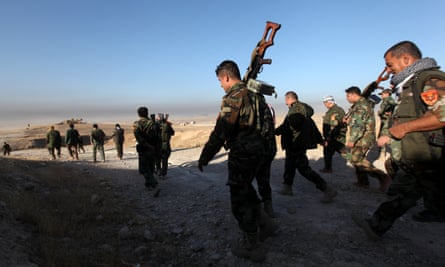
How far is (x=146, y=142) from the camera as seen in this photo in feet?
18.2

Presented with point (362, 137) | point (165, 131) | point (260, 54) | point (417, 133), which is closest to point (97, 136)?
point (165, 131)

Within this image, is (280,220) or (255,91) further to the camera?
(280,220)

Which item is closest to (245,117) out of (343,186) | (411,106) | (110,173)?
(411,106)

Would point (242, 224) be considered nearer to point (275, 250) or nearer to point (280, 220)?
point (275, 250)

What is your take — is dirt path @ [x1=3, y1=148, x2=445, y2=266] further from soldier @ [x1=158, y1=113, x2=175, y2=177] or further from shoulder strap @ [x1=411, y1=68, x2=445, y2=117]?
soldier @ [x1=158, y1=113, x2=175, y2=177]

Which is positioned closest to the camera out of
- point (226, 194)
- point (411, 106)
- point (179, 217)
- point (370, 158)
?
point (411, 106)

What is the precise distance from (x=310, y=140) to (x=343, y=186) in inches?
76.3

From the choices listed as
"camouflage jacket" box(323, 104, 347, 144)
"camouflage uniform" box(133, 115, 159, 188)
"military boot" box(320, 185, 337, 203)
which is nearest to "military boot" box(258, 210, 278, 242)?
"military boot" box(320, 185, 337, 203)

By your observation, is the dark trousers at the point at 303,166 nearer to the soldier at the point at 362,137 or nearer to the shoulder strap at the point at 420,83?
the soldier at the point at 362,137

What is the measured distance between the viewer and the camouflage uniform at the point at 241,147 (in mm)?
2455

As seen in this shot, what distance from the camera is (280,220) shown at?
3.43m

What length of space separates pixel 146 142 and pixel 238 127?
142 inches

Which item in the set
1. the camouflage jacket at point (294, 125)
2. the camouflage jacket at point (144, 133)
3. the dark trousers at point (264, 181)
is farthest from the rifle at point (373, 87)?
the camouflage jacket at point (144, 133)

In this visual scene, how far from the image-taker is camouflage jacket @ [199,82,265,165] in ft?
7.94
